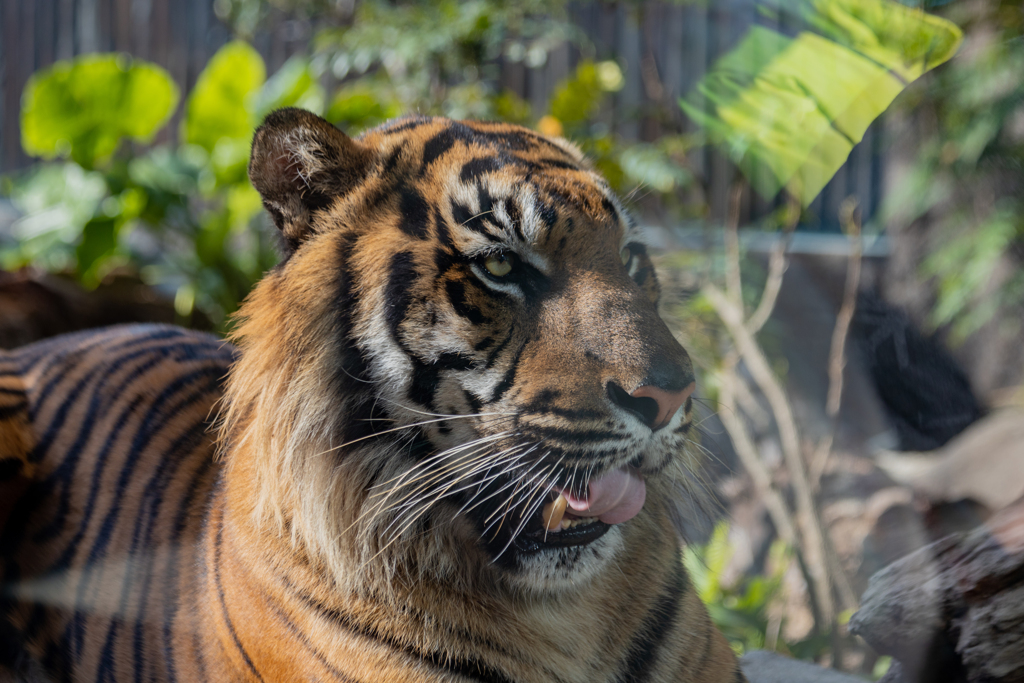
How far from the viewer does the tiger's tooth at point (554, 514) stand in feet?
3.41

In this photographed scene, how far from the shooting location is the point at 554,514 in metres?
1.05

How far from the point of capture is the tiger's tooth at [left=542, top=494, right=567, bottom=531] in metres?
1.04

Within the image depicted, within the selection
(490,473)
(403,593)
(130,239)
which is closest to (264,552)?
(403,593)

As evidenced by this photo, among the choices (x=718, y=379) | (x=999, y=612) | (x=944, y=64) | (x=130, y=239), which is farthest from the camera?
(x=130, y=239)

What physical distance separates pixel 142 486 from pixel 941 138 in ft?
5.15

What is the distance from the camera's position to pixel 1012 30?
1085 mm

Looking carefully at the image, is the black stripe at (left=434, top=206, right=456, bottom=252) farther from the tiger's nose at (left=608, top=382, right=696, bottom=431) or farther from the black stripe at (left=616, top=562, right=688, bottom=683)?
the black stripe at (left=616, top=562, right=688, bottom=683)

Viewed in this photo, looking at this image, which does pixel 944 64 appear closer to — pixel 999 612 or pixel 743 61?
pixel 743 61

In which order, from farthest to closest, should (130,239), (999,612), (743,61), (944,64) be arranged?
1. (130,239)
2. (743,61)
3. (944,64)
4. (999,612)

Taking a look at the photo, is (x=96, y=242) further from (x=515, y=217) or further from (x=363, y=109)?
(x=515, y=217)

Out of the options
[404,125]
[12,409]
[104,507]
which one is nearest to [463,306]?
[404,125]

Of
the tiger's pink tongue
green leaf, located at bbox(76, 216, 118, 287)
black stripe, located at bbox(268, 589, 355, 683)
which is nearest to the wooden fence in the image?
the tiger's pink tongue

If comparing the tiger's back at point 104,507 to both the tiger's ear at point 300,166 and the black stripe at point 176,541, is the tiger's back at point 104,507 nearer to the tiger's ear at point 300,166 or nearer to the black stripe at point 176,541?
the black stripe at point 176,541

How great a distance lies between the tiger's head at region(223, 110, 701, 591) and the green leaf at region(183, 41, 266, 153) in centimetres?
271
